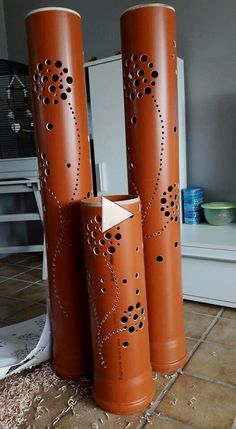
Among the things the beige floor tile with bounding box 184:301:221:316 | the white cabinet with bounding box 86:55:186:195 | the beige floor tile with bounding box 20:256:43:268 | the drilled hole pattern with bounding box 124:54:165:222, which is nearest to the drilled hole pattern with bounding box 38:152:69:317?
the drilled hole pattern with bounding box 124:54:165:222

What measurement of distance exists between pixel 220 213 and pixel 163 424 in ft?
4.13

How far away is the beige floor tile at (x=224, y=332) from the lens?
1.47 metres

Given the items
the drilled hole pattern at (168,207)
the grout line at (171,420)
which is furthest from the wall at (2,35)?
the grout line at (171,420)

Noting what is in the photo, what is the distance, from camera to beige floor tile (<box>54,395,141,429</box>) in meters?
1.05

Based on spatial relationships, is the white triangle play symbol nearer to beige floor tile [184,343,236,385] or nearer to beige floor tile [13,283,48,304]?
beige floor tile [184,343,236,385]

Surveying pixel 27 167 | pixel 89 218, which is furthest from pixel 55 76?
pixel 27 167

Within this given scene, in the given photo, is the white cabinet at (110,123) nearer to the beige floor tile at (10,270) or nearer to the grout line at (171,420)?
the beige floor tile at (10,270)

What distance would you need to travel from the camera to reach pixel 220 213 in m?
2.03

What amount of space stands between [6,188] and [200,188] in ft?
4.34

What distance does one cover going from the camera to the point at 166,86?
1148mm

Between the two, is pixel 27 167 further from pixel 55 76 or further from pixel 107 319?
pixel 107 319

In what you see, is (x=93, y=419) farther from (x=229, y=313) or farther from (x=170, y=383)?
(x=229, y=313)

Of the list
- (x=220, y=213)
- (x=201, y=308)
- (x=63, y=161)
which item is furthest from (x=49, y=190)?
(x=220, y=213)

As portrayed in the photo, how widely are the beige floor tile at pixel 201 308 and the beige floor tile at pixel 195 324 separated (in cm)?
4
